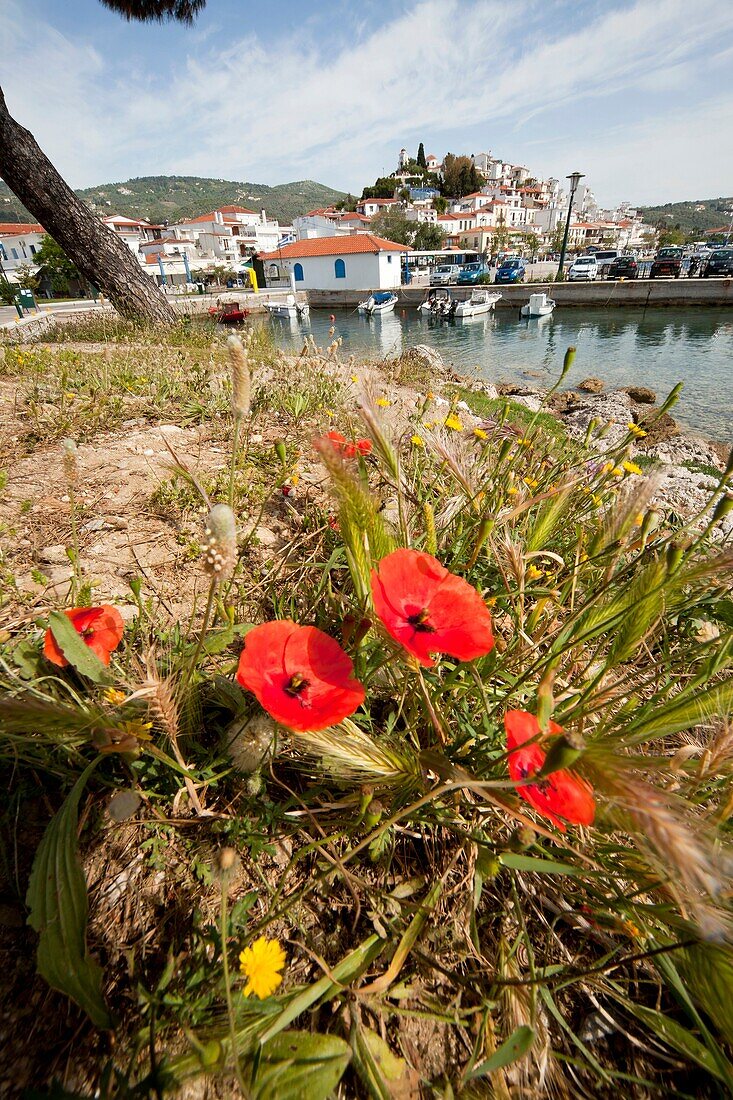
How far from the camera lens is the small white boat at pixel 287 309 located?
23.5 meters

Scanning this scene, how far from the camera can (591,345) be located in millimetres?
16000

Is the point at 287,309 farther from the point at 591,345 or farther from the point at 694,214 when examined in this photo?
the point at 694,214

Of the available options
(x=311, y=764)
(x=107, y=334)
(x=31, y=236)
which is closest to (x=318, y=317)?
(x=107, y=334)

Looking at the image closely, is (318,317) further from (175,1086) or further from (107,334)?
(175,1086)

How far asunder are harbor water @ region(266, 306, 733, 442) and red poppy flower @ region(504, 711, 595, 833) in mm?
5501

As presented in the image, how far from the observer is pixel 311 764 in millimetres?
909

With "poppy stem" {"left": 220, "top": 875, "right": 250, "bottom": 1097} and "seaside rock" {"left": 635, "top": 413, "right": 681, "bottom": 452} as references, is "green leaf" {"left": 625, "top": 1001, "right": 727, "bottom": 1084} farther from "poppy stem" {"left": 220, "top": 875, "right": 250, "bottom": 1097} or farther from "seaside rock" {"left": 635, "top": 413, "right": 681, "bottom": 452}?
"seaside rock" {"left": 635, "top": 413, "right": 681, "bottom": 452}

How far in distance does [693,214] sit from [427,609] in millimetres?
167825

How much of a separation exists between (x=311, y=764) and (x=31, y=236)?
66.3 metres

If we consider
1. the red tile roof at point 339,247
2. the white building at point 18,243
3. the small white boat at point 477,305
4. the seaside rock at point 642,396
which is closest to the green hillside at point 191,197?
the white building at point 18,243

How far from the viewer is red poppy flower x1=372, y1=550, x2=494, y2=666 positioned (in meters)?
0.72

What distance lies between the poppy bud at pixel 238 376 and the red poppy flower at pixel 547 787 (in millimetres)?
715

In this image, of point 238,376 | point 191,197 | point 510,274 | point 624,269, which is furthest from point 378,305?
point 191,197

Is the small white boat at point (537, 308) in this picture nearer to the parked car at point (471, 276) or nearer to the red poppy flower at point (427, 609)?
the parked car at point (471, 276)
